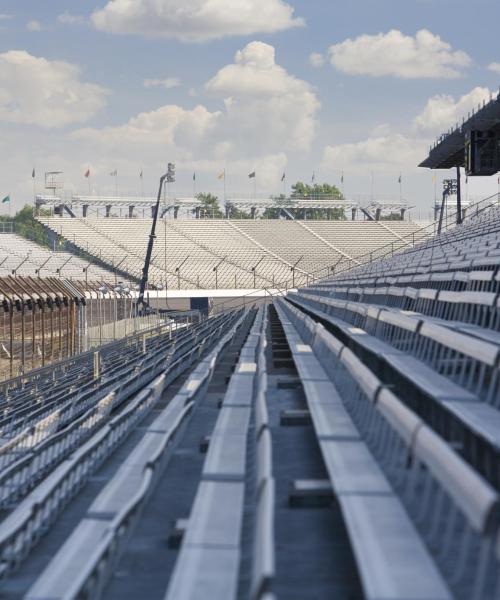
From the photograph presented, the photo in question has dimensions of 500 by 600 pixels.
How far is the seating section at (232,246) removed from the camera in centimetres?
5178

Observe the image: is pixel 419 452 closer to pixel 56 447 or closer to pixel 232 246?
pixel 56 447

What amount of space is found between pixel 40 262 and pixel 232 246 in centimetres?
1295

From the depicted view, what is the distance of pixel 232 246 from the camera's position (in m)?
58.0

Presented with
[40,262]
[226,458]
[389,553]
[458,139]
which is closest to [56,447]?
[226,458]

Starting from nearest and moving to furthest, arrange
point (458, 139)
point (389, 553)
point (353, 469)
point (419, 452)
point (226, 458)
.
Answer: point (389, 553) → point (419, 452) → point (353, 469) → point (226, 458) → point (458, 139)

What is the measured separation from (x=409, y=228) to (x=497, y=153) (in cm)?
3462

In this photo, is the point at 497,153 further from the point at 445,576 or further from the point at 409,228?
the point at 409,228

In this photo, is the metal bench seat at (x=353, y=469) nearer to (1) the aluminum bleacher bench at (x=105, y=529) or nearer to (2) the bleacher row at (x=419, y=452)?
(2) the bleacher row at (x=419, y=452)

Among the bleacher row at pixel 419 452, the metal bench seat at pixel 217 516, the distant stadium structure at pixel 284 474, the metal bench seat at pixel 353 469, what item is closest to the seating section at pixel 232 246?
the distant stadium structure at pixel 284 474

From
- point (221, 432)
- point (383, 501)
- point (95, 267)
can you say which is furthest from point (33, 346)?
point (95, 267)

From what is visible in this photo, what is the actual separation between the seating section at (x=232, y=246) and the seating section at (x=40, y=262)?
181cm

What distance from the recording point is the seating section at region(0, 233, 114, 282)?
157 feet

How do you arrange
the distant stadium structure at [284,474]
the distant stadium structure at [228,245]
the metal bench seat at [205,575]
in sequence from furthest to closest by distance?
the distant stadium structure at [228,245] → the distant stadium structure at [284,474] → the metal bench seat at [205,575]

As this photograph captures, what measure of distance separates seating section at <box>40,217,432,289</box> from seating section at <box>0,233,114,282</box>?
1815 mm
